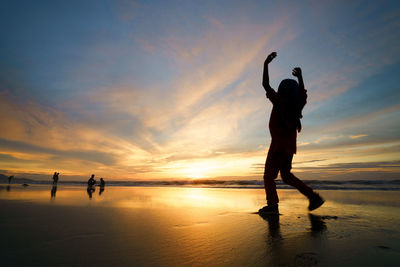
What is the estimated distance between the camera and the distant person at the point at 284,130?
11.9 feet

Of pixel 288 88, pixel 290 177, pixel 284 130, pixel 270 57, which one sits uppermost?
pixel 270 57

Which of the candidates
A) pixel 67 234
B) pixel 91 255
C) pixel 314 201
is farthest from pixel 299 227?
pixel 67 234

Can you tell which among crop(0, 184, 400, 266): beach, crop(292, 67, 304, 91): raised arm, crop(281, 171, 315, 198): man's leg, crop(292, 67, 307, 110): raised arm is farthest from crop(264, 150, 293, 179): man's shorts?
crop(292, 67, 304, 91): raised arm

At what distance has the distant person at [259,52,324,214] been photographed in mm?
3627

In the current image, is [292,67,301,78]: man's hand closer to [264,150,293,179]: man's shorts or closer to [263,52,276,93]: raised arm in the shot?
[263,52,276,93]: raised arm

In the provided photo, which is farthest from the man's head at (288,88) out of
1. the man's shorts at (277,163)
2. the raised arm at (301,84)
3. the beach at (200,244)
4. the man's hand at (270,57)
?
the beach at (200,244)

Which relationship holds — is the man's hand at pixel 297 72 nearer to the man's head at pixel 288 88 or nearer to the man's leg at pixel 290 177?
the man's head at pixel 288 88

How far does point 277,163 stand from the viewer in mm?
3793

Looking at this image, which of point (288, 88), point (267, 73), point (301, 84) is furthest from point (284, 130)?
point (267, 73)

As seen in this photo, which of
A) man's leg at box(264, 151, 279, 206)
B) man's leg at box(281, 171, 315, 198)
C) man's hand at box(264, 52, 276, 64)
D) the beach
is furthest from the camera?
man's leg at box(264, 151, 279, 206)

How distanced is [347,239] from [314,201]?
170cm

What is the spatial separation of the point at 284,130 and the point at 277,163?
633 mm

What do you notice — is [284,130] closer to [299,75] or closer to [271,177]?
[271,177]

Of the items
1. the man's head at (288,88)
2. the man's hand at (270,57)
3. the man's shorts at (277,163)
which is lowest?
the man's shorts at (277,163)
